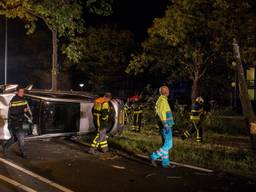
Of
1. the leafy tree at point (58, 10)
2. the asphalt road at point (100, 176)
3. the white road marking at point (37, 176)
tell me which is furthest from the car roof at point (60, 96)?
the leafy tree at point (58, 10)

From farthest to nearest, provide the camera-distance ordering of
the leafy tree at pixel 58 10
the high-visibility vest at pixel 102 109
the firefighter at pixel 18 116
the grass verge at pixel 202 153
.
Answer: the leafy tree at pixel 58 10 → the high-visibility vest at pixel 102 109 → the firefighter at pixel 18 116 → the grass verge at pixel 202 153

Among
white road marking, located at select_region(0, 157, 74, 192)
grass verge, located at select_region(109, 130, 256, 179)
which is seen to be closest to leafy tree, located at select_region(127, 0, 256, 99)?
grass verge, located at select_region(109, 130, 256, 179)

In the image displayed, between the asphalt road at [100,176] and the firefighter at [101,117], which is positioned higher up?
the firefighter at [101,117]

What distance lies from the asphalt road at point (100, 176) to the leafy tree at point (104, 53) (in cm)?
2268

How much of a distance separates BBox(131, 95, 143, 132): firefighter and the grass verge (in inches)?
68.1

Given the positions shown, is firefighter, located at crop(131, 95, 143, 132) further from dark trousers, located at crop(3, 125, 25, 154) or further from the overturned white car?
dark trousers, located at crop(3, 125, 25, 154)

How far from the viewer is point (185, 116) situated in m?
16.7

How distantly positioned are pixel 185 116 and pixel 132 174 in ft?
28.3

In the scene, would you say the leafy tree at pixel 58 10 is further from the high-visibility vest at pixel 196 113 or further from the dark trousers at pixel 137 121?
the high-visibility vest at pixel 196 113

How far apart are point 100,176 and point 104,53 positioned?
82.0 feet

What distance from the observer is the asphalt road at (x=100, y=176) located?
7.36 metres

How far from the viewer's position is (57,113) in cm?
1130

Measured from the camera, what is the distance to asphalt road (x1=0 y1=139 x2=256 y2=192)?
7.36 m

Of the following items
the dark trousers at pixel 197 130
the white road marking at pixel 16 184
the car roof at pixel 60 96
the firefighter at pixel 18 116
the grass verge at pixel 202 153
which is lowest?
the white road marking at pixel 16 184
